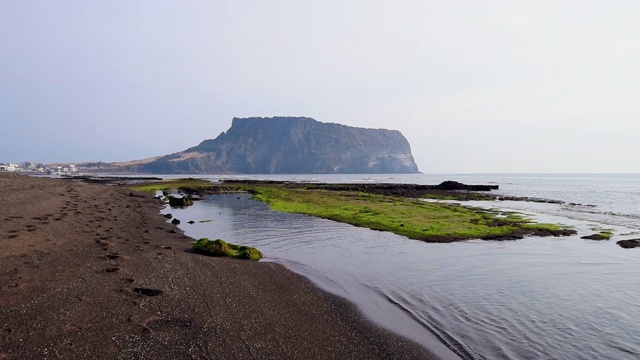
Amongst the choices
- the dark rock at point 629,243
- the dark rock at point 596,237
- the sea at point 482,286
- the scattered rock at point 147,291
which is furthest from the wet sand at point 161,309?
the dark rock at point 596,237

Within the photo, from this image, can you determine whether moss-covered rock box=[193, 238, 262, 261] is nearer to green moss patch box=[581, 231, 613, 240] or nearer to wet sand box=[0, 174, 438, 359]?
wet sand box=[0, 174, 438, 359]

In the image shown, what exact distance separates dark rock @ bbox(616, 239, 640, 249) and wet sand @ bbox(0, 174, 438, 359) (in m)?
27.9

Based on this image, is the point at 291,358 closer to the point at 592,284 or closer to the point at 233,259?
the point at 233,259

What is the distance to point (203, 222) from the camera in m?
40.3

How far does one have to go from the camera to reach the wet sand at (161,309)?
10336mm

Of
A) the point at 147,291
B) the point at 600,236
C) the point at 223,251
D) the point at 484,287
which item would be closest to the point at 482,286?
the point at 484,287

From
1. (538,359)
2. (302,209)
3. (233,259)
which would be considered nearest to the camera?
(538,359)

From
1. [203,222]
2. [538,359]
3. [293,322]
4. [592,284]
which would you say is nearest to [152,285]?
[293,322]

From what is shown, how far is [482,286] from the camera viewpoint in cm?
1873

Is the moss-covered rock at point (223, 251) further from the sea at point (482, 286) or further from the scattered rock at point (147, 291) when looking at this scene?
the scattered rock at point (147, 291)

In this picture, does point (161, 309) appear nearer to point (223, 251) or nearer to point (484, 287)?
point (223, 251)

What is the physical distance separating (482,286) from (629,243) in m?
21.2

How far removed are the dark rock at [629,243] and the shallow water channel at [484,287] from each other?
1.20 metres

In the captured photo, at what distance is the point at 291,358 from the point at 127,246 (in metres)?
15.9
